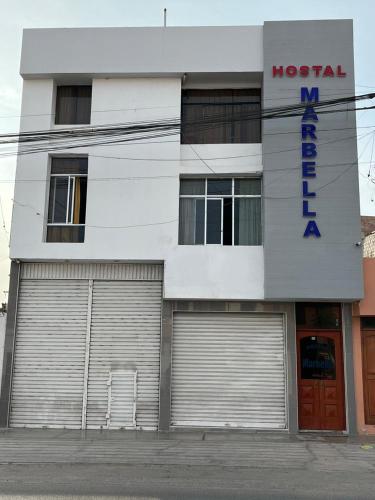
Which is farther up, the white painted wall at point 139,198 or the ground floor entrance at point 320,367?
the white painted wall at point 139,198

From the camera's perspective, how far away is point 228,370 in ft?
45.7

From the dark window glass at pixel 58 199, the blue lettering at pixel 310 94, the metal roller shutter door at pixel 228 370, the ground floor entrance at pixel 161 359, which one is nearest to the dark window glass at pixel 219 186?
the ground floor entrance at pixel 161 359

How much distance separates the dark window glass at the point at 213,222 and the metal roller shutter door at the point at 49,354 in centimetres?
363

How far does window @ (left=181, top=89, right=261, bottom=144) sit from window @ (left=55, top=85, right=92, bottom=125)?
109 inches

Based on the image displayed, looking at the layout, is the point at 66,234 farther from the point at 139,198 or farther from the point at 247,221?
the point at 247,221

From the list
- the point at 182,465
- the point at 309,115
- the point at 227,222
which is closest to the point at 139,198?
the point at 227,222

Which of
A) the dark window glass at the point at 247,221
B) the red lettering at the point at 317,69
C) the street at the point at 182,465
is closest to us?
the street at the point at 182,465

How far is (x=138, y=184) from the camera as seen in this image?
1434 cm

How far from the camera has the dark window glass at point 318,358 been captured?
45.8 feet

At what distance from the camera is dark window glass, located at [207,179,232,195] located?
14.7 metres

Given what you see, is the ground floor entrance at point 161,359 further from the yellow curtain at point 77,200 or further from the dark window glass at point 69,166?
the dark window glass at point 69,166

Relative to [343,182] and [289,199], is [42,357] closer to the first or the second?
[289,199]

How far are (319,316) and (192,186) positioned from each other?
16.1 feet

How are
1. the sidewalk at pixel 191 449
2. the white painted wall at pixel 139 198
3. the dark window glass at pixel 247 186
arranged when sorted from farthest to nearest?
the dark window glass at pixel 247 186 → the white painted wall at pixel 139 198 → the sidewalk at pixel 191 449
